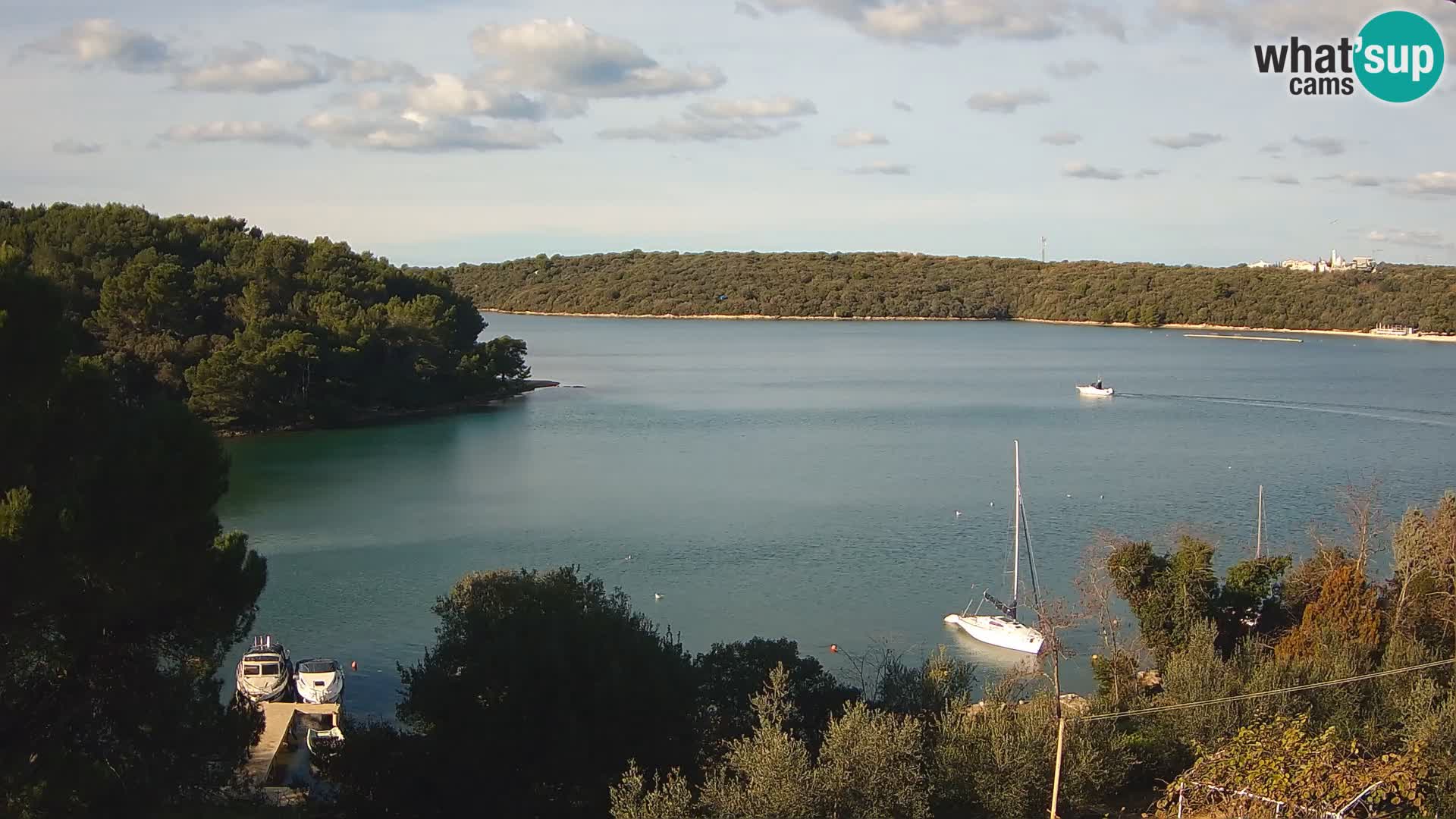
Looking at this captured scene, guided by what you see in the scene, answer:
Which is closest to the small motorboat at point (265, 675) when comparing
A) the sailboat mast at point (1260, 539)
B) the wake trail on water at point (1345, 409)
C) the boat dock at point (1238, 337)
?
the sailboat mast at point (1260, 539)

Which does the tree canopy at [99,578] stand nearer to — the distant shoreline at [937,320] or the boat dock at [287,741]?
the boat dock at [287,741]

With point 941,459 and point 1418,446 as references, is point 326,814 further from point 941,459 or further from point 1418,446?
point 1418,446

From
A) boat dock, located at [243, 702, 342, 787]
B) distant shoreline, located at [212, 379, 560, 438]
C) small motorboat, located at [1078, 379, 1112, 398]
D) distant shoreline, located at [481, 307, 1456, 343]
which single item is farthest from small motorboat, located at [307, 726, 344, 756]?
distant shoreline, located at [481, 307, 1456, 343]

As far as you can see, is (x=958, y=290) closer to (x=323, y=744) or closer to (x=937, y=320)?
(x=937, y=320)

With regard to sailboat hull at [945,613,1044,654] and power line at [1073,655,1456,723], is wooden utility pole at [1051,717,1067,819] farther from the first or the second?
sailboat hull at [945,613,1044,654]

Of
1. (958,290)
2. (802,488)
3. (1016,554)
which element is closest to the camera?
(1016,554)

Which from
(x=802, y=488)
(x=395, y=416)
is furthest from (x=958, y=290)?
(x=802, y=488)

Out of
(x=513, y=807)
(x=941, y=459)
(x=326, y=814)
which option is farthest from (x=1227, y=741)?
(x=941, y=459)
